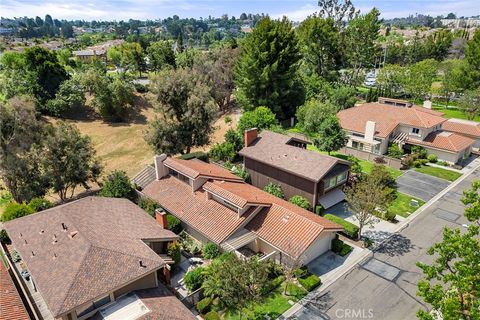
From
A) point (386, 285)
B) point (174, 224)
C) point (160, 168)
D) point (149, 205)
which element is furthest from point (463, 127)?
point (149, 205)

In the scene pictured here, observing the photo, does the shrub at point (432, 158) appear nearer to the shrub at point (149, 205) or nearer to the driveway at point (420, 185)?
the driveway at point (420, 185)

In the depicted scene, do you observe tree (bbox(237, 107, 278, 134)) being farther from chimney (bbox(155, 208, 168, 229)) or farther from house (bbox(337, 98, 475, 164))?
chimney (bbox(155, 208, 168, 229))

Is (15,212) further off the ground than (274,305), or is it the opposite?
(15,212)

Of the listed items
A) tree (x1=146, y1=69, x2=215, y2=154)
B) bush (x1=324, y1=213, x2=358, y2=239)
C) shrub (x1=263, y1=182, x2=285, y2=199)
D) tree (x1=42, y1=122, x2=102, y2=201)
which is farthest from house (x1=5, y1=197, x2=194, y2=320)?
tree (x1=146, y1=69, x2=215, y2=154)

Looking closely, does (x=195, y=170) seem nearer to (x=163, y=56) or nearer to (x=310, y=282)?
(x=310, y=282)

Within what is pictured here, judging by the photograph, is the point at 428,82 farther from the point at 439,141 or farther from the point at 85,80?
the point at 85,80
